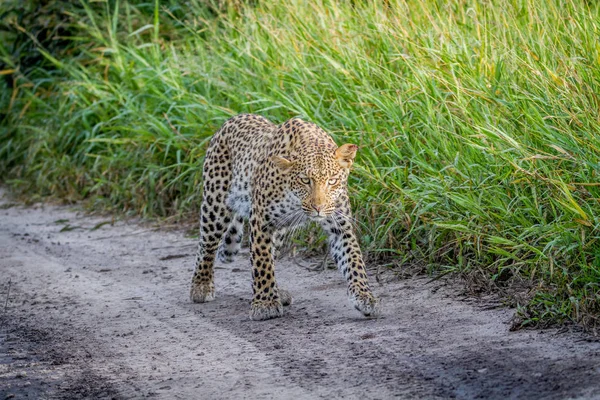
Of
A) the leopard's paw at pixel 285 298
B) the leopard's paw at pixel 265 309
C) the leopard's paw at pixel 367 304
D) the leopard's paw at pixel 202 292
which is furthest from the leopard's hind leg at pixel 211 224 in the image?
the leopard's paw at pixel 367 304

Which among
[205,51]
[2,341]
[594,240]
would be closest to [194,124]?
[205,51]

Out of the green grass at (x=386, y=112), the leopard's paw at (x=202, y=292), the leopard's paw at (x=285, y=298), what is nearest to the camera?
the green grass at (x=386, y=112)

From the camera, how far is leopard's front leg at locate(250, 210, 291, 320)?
6250 millimetres

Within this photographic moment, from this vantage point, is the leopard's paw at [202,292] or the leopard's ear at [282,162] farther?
the leopard's paw at [202,292]

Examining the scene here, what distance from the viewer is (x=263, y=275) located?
6.33 m

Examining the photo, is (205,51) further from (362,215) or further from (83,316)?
(83,316)

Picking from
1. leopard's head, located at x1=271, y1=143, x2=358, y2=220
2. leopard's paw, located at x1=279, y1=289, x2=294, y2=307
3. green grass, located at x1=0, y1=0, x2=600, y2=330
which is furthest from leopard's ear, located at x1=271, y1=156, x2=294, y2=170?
green grass, located at x1=0, y1=0, x2=600, y2=330

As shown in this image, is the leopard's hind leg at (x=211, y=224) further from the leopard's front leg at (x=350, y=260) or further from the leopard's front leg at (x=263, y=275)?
the leopard's front leg at (x=350, y=260)

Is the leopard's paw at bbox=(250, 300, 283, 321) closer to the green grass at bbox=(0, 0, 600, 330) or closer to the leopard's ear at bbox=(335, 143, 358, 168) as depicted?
the leopard's ear at bbox=(335, 143, 358, 168)

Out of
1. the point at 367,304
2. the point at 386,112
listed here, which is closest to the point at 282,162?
the point at 367,304

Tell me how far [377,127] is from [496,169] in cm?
152

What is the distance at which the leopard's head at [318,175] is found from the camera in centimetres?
612

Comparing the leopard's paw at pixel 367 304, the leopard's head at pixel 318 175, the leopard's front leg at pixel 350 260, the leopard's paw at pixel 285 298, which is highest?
the leopard's head at pixel 318 175

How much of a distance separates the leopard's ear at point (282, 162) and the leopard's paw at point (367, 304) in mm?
846
